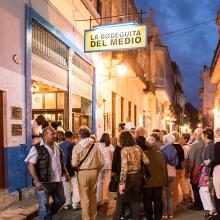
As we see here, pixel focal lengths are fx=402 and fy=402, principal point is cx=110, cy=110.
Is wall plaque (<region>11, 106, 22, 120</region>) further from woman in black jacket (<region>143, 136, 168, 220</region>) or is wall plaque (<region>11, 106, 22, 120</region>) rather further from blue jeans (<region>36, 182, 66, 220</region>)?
woman in black jacket (<region>143, 136, 168, 220</region>)

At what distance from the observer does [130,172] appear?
7102mm

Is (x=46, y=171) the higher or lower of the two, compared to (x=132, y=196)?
higher

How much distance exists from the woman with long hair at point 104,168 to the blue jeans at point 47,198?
2199 millimetres

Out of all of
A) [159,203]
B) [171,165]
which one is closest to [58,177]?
[159,203]

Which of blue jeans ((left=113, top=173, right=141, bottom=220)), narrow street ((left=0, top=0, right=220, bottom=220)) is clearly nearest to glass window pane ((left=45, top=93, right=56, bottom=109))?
narrow street ((left=0, top=0, right=220, bottom=220))

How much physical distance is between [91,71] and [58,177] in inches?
347

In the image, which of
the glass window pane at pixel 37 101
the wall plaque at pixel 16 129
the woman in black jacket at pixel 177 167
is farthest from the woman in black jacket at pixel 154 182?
the glass window pane at pixel 37 101

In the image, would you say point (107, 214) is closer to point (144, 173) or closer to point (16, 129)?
point (144, 173)

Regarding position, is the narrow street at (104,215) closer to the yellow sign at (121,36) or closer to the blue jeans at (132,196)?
the blue jeans at (132,196)

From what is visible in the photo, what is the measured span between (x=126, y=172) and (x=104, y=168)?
2.10 meters

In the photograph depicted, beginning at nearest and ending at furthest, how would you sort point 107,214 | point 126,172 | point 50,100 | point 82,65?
point 126,172 → point 107,214 → point 50,100 → point 82,65

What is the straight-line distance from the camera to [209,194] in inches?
331

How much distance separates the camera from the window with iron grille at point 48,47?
10.1m

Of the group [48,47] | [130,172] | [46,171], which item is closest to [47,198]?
[46,171]
